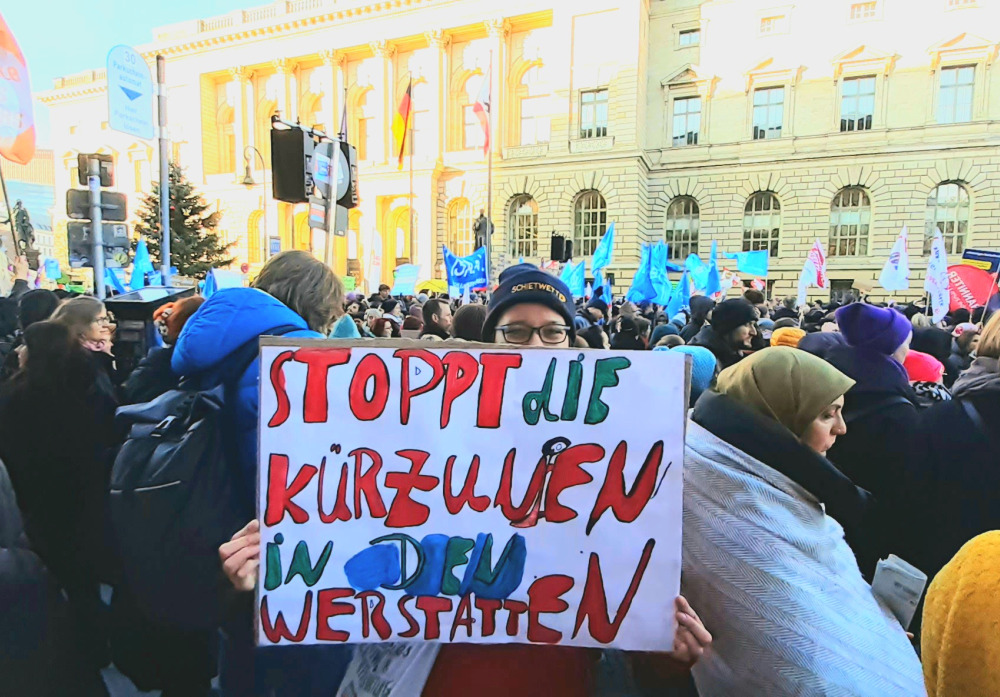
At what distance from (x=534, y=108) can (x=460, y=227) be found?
7.57 metres

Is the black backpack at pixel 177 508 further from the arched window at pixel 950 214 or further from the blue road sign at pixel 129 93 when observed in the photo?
the arched window at pixel 950 214

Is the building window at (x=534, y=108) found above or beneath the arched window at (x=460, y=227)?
above

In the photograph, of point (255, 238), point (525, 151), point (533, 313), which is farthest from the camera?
point (255, 238)

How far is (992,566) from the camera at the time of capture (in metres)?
0.81

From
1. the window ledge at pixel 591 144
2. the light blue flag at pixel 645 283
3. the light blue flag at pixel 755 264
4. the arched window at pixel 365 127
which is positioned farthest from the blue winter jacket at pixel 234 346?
the arched window at pixel 365 127

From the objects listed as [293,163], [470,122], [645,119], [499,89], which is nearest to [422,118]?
[470,122]

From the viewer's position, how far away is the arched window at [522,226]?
31391 millimetres

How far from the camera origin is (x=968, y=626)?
0.81 meters

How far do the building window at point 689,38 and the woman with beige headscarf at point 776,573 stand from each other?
32478 mm

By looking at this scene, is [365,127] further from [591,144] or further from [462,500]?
[462,500]

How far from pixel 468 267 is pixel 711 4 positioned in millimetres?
24302

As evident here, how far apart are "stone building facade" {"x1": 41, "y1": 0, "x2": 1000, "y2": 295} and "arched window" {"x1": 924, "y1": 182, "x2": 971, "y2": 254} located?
0.28ft

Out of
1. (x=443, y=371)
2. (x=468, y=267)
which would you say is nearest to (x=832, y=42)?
(x=468, y=267)

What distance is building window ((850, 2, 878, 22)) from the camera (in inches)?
1006
